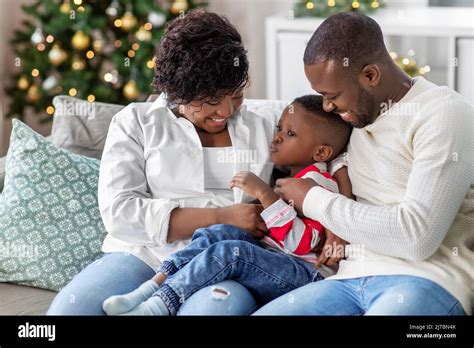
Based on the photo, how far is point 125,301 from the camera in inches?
69.9

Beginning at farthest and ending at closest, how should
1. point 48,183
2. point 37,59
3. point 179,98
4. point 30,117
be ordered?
point 30,117 → point 37,59 → point 48,183 → point 179,98

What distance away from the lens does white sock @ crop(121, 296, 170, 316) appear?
69.5 inches

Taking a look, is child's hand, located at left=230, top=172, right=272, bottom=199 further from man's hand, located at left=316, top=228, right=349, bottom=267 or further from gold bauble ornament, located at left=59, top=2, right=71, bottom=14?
gold bauble ornament, located at left=59, top=2, right=71, bottom=14

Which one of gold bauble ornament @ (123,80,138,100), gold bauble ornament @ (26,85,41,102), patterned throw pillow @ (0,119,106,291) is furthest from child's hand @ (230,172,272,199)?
gold bauble ornament @ (26,85,41,102)

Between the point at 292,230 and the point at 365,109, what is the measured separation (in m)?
0.33

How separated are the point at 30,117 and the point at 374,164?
285 centimetres

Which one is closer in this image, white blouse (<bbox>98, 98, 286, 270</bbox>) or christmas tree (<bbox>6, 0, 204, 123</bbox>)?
white blouse (<bbox>98, 98, 286, 270</bbox>)

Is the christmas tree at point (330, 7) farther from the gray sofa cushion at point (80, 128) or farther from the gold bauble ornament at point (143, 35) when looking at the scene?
the gray sofa cushion at point (80, 128)

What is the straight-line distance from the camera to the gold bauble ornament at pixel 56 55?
392 centimetres

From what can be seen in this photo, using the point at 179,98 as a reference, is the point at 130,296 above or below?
below

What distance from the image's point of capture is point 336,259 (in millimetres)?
1903

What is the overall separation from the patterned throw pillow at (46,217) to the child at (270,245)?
0.39 metres
